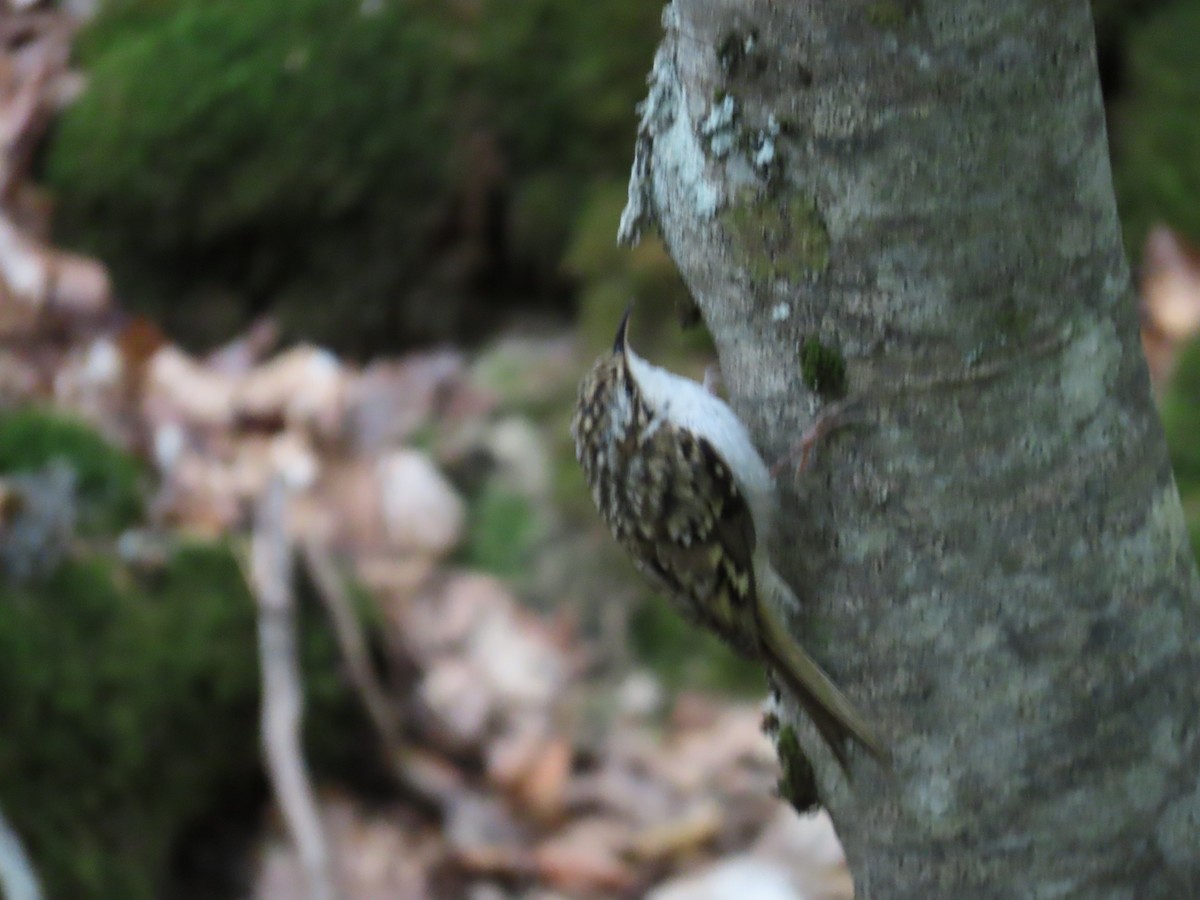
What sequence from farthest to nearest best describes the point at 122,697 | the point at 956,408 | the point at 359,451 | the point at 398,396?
the point at 398,396 < the point at 359,451 < the point at 122,697 < the point at 956,408

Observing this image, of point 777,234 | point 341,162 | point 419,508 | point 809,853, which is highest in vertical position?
point 341,162

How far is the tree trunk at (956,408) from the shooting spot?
5.00 ft

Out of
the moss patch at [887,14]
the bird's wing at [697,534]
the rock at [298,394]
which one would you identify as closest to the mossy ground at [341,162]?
the rock at [298,394]

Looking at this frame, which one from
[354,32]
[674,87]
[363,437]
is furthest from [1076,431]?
[354,32]

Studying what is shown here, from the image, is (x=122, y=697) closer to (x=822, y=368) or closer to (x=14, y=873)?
(x=14, y=873)

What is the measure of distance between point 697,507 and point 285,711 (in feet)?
6.51

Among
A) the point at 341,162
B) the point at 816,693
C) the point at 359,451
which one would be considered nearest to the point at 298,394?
the point at 359,451

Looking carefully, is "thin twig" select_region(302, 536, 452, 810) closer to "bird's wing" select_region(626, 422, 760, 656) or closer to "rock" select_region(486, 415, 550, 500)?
"rock" select_region(486, 415, 550, 500)

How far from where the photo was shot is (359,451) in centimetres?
516

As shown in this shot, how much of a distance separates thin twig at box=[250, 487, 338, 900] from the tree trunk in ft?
6.72

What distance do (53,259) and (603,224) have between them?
241cm

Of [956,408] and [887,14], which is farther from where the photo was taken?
[956,408]

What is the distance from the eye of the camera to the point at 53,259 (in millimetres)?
5680

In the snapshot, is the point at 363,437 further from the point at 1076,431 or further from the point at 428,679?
the point at 1076,431
